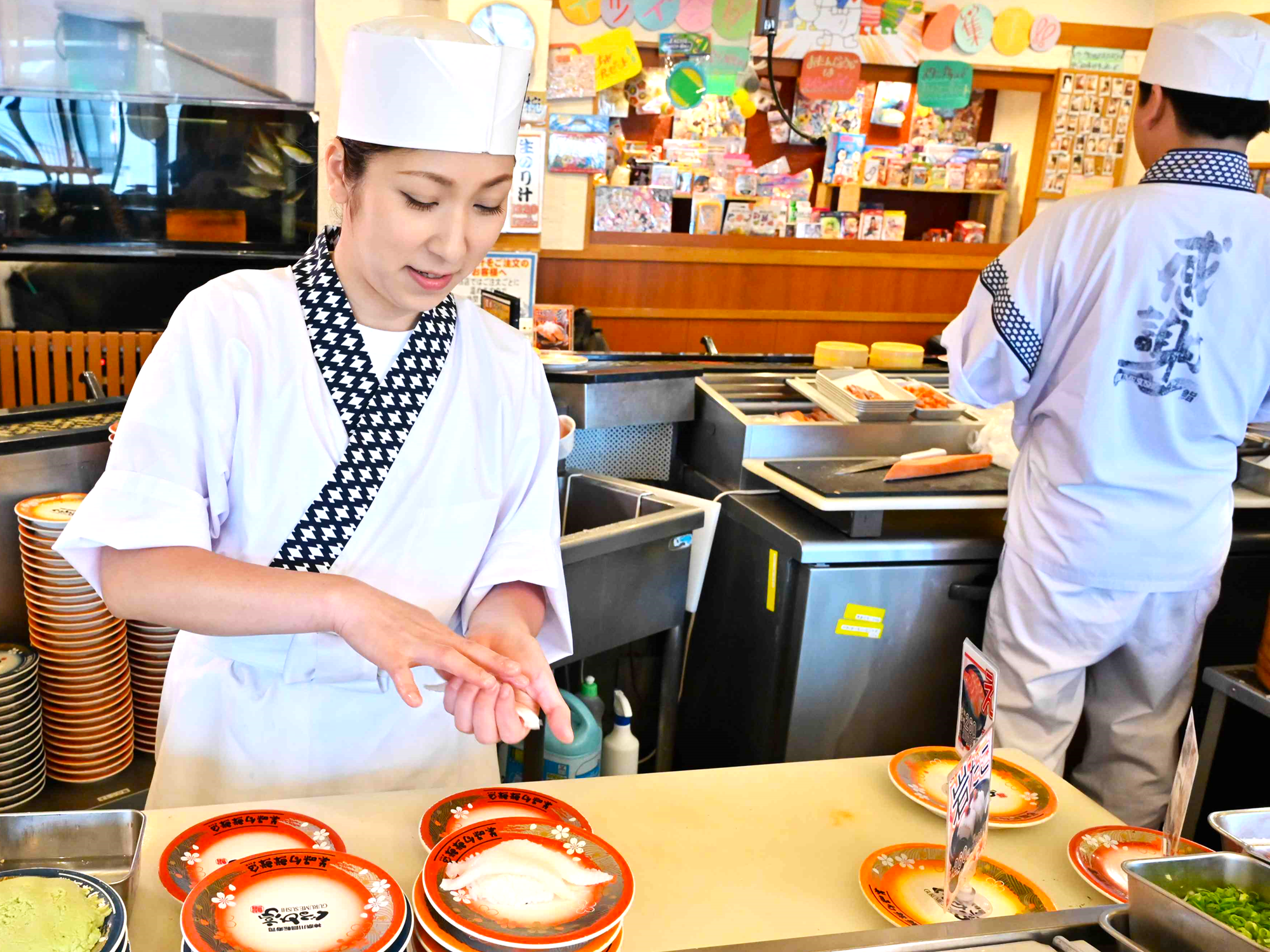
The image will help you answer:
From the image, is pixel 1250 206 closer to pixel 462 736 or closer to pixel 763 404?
pixel 763 404

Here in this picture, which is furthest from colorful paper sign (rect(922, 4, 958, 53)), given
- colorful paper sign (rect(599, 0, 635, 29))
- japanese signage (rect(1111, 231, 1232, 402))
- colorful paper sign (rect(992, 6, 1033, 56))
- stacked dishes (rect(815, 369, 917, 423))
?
japanese signage (rect(1111, 231, 1232, 402))

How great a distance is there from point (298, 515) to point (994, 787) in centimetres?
94

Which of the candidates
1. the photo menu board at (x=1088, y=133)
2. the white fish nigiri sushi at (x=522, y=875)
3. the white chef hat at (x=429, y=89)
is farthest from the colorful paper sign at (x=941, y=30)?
the white fish nigiri sushi at (x=522, y=875)

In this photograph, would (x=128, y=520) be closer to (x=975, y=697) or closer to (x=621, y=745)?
(x=975, y=697)

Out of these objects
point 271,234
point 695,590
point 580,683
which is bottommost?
point 580,683

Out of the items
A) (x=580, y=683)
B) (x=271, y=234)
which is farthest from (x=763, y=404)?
(x=271, y=234)

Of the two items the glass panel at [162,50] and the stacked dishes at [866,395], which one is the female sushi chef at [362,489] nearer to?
the stacked dishes at [866,395]

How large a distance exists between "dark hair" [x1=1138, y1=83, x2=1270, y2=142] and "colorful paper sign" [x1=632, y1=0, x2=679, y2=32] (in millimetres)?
4134

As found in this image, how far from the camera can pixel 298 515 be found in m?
1.31

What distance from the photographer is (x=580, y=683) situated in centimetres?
257

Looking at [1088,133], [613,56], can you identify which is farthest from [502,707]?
[1088,133]

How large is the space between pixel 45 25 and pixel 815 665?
3383 mm

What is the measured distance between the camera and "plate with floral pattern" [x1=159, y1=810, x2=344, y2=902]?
102 centimetres

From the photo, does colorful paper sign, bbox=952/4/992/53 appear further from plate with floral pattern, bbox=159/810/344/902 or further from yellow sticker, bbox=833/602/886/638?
plate with floral pattern, bbox=159/810/344/902
